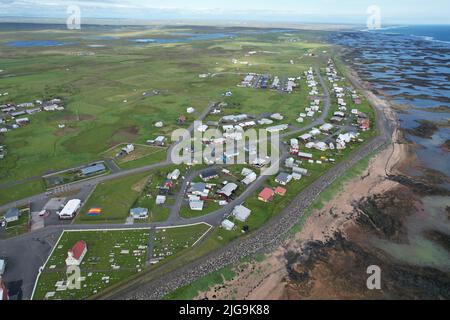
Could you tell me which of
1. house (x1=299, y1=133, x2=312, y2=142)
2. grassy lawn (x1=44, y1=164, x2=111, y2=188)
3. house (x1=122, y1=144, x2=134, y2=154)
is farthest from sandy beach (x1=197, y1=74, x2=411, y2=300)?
house (x1=122, y1=144, x2=134, y2=154)

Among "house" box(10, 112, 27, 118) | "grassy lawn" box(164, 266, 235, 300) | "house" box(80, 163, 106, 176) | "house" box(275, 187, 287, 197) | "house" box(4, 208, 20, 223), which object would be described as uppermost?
"house" box(10, 112, 27, 118)

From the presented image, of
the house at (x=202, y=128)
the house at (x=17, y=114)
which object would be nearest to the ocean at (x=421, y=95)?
the house at (x=202, y=128)

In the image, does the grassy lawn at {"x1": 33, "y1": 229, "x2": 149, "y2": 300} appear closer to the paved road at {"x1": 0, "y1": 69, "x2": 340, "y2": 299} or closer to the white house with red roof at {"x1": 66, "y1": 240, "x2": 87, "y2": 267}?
the white house with red roof at {"x1": 66, "y1": 240, "x2": 87, "y2": 267}

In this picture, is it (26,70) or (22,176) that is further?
(26,70)

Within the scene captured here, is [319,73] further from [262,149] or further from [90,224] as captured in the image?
[90,224]

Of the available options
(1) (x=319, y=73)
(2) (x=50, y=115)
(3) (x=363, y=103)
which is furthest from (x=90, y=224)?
(1) (x=319, y=73)

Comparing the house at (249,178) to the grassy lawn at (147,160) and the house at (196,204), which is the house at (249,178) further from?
the grassy lawn at (147,160)
